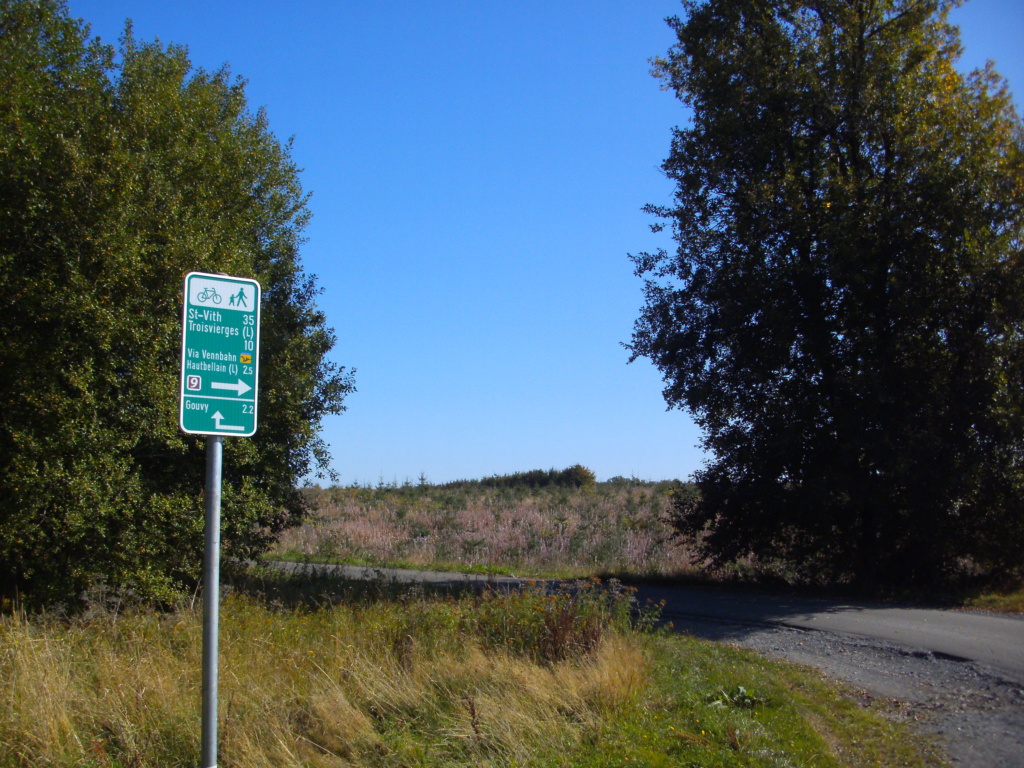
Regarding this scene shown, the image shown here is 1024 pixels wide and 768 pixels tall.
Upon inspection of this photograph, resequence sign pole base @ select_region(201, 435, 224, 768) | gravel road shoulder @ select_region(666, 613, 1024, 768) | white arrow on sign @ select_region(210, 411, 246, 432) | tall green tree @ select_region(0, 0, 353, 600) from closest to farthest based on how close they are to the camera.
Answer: sign pole base @ select_region(201, 435, 224, 768), white arrow on sign @ select_region(210, 411, 246, 432), gravel road shoulder @ select_region(666, 613, 1024, 768), tall green tree @ select_region(0, 0, 353, 600)

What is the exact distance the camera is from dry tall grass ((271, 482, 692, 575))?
23.1 meters

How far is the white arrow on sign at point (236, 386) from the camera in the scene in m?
4.52

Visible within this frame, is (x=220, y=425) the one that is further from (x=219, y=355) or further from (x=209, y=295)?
(x=209, y=295)

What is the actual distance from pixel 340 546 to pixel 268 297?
42.6 ft

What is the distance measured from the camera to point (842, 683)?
8297mm

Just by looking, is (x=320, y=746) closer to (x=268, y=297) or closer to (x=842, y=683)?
(x=842, y=683)

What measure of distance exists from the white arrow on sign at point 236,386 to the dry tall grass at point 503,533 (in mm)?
12382

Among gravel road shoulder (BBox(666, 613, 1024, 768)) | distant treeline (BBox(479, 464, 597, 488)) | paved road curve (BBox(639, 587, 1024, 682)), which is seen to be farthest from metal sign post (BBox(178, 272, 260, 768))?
distant treeline (BBox(479, 464, 597, 488))

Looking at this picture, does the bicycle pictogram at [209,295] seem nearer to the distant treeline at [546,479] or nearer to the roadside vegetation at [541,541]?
the roadside vegetation at [541,541]

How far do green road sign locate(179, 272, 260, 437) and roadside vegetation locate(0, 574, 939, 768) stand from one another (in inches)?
101

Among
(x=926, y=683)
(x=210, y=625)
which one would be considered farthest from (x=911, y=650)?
(x=210, y=625)

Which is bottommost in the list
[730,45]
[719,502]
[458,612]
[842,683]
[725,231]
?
[842,683]

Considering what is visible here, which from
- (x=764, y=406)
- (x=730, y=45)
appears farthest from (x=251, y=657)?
(x=730, y=45)

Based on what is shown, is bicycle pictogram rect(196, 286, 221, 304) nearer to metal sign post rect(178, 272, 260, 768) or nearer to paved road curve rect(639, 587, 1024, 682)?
metal sign post rect(178, 272, 260, 768)
